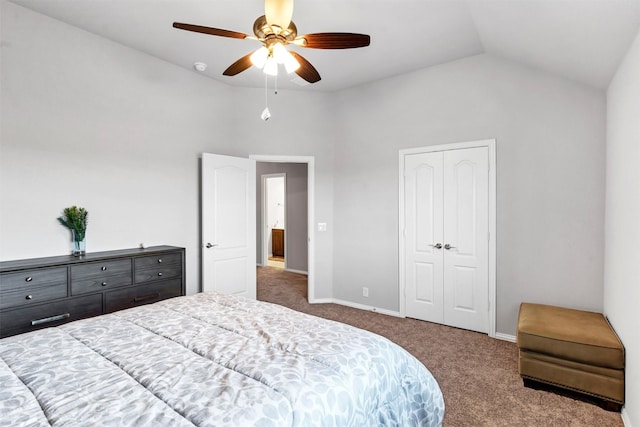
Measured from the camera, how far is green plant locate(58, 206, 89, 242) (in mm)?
2879

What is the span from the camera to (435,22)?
2.89 meters

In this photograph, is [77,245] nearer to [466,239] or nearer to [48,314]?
[48,314]

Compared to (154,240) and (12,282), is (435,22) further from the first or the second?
(12,282)

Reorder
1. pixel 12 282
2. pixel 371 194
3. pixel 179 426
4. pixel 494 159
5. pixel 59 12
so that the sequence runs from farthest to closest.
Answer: pixel 371 194 → pixel 494 159 → pixel 59 12 → pixel 12 282 → pixel 179 426

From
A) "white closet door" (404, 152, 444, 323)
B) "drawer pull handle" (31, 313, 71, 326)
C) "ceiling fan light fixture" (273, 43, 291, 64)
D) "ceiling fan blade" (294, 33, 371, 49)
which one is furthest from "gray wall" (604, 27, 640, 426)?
"drawer pull handle" (31, 313, 71, 326)

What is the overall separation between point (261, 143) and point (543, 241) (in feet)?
11.3

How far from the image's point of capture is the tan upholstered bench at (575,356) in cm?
222

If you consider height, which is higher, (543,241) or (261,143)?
(261,143)

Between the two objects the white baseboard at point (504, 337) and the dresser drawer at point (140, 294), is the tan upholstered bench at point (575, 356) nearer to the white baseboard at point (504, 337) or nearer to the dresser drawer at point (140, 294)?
the white baseboard at point (504, 337)

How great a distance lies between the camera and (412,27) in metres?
2.97

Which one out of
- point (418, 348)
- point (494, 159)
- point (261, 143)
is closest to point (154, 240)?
point (261, 143)

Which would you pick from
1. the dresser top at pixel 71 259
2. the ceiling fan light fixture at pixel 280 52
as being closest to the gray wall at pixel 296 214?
the dresser top at pixel 71 259

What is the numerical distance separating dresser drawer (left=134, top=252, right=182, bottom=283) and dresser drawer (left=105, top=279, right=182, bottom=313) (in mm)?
67

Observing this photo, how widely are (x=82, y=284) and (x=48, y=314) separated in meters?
0.29
